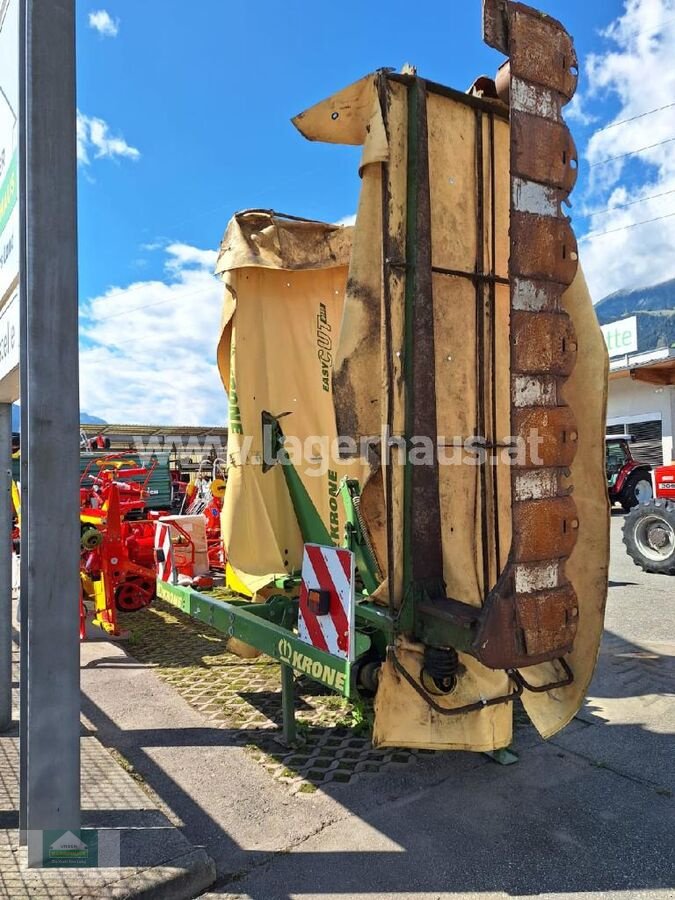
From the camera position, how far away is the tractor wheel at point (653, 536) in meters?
9.14

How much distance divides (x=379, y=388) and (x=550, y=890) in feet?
6.68

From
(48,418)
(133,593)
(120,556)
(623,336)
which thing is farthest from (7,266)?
(623,336)

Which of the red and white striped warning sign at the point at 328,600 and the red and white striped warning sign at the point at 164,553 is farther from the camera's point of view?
the red and white striped warning sign at the point at 164,553

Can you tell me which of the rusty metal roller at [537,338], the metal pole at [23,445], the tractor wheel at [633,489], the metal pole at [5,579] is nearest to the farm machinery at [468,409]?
the rusty metal roller at [537,338]

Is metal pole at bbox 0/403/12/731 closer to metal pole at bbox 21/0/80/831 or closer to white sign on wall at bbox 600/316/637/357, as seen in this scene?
metal pole at bbox 21/0/80/831

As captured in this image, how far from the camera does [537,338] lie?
236cm

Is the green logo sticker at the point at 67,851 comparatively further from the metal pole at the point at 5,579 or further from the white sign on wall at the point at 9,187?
the white sign on wall at the point at 9,187

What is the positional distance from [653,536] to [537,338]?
27.0 ft

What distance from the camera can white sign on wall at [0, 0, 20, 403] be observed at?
2.64 m

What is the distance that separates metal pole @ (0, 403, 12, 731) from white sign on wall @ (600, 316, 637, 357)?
29509 millimetres

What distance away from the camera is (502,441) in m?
3.12

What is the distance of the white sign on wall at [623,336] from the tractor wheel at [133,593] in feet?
90.4

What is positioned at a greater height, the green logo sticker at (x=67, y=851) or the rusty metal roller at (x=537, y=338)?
the rusty metal roller at (x=537, y=338)

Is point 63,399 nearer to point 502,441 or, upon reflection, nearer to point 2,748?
point 502,441
